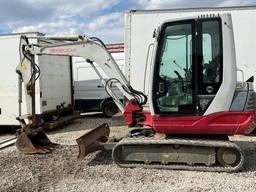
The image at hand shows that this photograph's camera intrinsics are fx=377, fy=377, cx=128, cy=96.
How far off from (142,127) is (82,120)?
6.92 meters

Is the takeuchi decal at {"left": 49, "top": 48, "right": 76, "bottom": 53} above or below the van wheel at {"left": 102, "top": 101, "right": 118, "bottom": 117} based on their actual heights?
above

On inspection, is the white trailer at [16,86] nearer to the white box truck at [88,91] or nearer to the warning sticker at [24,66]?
the warning sticker at [24,66]

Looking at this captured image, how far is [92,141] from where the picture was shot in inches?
306

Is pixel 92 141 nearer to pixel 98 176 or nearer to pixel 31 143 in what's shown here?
pixel 98 176

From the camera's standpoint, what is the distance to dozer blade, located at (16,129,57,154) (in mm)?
8250

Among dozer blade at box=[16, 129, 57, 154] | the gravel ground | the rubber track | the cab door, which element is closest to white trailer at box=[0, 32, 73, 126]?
dozer blade at box=[16, 129, 57, 154]

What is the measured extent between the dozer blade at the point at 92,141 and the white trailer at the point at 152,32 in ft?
7.10

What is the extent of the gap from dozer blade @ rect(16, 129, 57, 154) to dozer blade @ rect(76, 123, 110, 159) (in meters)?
1.22

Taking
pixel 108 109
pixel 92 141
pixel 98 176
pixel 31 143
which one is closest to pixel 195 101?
pixel 98 176

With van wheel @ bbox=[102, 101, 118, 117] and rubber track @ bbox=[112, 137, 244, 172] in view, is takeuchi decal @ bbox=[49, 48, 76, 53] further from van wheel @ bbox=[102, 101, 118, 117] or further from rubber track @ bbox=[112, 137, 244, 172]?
van wheel @ bbox=[102, 101, 118, 117]

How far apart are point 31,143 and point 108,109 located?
6798 millimetres

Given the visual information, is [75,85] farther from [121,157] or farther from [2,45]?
[121,157]

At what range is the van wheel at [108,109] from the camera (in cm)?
1491

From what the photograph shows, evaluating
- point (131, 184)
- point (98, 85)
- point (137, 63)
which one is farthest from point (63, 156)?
point (98, 85)
